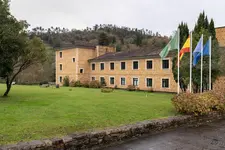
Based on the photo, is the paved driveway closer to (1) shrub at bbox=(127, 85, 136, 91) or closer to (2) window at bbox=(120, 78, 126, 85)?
(1) shrub at bbox=(127, 85, 136, 91)

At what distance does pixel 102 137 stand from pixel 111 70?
29.0m

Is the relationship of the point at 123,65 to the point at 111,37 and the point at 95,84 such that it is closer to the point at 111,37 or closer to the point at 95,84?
the point at 95,84

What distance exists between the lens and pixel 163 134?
7.34 metres

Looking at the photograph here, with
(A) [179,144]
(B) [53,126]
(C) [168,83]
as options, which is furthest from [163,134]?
(C) [168,83]

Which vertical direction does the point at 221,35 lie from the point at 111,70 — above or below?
above

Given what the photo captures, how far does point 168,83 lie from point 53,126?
22.2 metres

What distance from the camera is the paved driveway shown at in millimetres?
5898

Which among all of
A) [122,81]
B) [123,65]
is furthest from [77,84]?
[123,65]

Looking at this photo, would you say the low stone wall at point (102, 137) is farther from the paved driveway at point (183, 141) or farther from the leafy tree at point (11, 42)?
the leafy tree at point (11, 42)

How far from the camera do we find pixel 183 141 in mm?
6484

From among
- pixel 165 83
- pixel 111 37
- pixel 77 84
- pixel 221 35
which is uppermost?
pixel 111 37

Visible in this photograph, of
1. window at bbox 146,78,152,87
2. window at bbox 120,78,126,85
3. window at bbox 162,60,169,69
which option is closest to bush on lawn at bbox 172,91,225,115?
window at bbox 162,60,169,69

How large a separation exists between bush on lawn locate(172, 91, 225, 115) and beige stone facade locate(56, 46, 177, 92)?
15.9m

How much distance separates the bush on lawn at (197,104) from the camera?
945 cm
